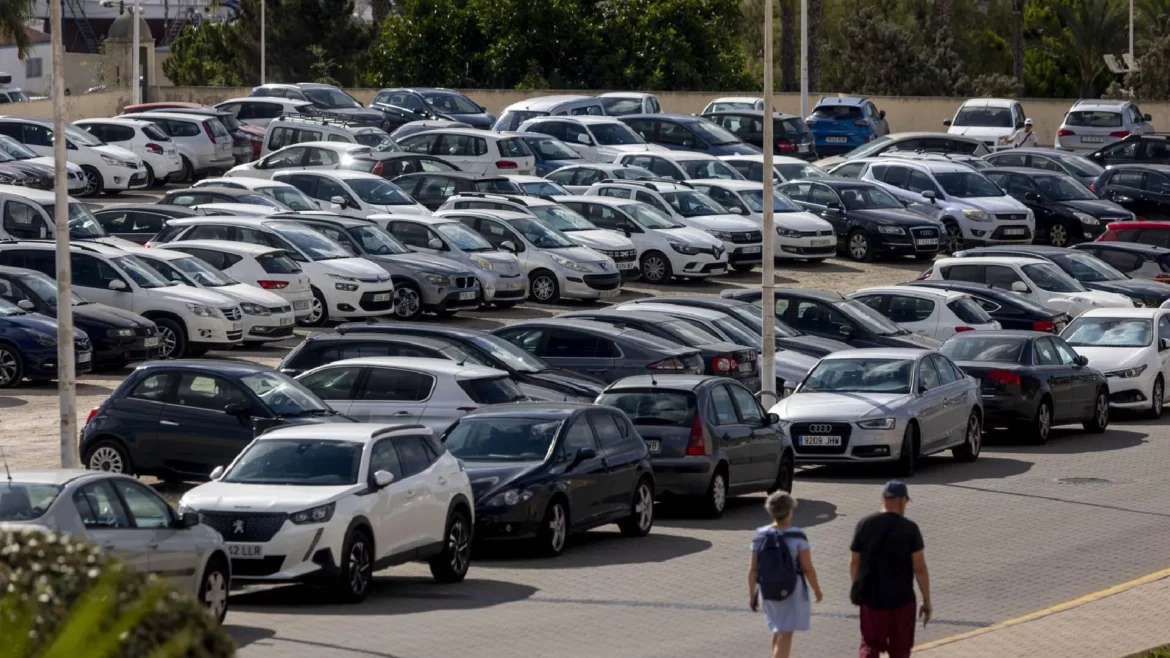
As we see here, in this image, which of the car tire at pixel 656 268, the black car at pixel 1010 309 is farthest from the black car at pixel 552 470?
the car tire at pixel 656 268

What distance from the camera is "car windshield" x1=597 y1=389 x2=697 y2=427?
19531mm

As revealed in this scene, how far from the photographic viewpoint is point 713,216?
39125 millimetres

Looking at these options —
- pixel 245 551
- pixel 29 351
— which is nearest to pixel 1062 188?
pixel 29 351

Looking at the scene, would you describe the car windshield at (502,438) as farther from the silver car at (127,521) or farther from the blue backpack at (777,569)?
the blue backpack at (777,569)

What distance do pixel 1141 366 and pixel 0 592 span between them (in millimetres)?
25916

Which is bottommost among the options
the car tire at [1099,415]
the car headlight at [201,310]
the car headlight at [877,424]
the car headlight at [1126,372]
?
the car tire at [1099,415]

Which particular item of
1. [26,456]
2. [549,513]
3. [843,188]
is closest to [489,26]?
[843,188]

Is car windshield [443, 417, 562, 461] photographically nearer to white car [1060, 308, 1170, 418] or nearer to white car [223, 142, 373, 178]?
white car [1060, 308, 1170, 418]

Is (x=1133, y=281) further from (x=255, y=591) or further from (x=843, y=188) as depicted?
(x=255, y=591)

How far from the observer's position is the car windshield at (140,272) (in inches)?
1096

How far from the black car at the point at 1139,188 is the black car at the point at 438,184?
15.2 metres

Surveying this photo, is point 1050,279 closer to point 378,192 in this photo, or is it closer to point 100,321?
point 378,192

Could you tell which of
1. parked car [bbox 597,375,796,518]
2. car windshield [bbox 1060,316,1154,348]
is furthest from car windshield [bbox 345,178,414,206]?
parked car [bbox 597,375,796,518]

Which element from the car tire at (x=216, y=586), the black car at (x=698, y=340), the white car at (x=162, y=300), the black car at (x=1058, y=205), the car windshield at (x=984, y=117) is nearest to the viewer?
the car tire at (x=216, y=586)
